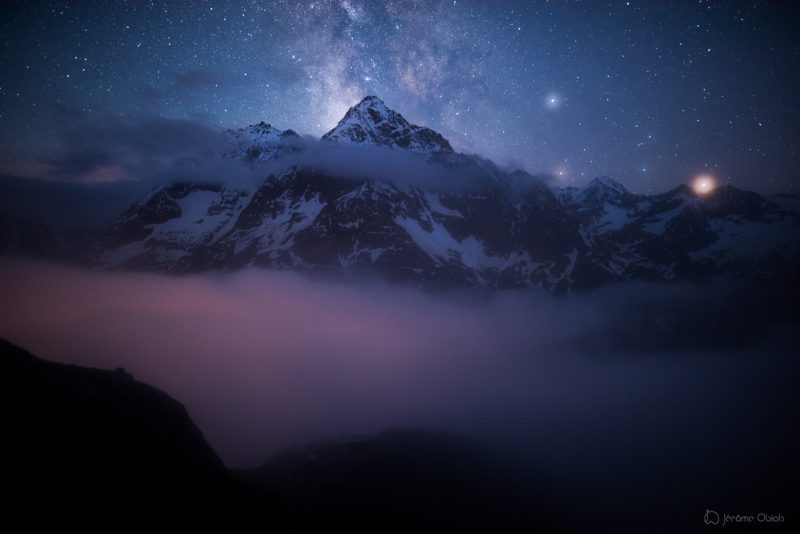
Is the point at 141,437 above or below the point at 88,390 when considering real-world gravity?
below

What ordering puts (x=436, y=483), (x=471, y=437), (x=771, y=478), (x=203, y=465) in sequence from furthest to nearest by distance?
1. (x=771, y=478)
2. (x=471, y=437)
3. (x=436, y=483)
4. (x=203, y=465)

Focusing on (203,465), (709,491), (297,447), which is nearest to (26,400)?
(203,465)

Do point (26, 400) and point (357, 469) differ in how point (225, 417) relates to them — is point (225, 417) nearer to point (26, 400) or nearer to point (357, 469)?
point (357, 469)

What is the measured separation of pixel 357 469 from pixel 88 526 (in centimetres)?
10517

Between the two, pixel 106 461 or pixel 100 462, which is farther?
pixel 106 461

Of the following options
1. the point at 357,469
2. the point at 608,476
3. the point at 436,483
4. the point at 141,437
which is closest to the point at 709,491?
the point at 608,476

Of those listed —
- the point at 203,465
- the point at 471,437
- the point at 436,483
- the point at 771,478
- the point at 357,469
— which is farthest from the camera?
the point at 771,478

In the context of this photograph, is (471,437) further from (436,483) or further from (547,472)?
(436,483)

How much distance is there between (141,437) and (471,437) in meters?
172

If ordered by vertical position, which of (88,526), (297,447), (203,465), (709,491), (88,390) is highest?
(88,390)

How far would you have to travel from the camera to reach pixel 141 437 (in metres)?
23.3

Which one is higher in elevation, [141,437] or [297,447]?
[141,437]

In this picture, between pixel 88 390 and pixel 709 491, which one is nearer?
pixel 88 390

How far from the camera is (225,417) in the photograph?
547 feet
